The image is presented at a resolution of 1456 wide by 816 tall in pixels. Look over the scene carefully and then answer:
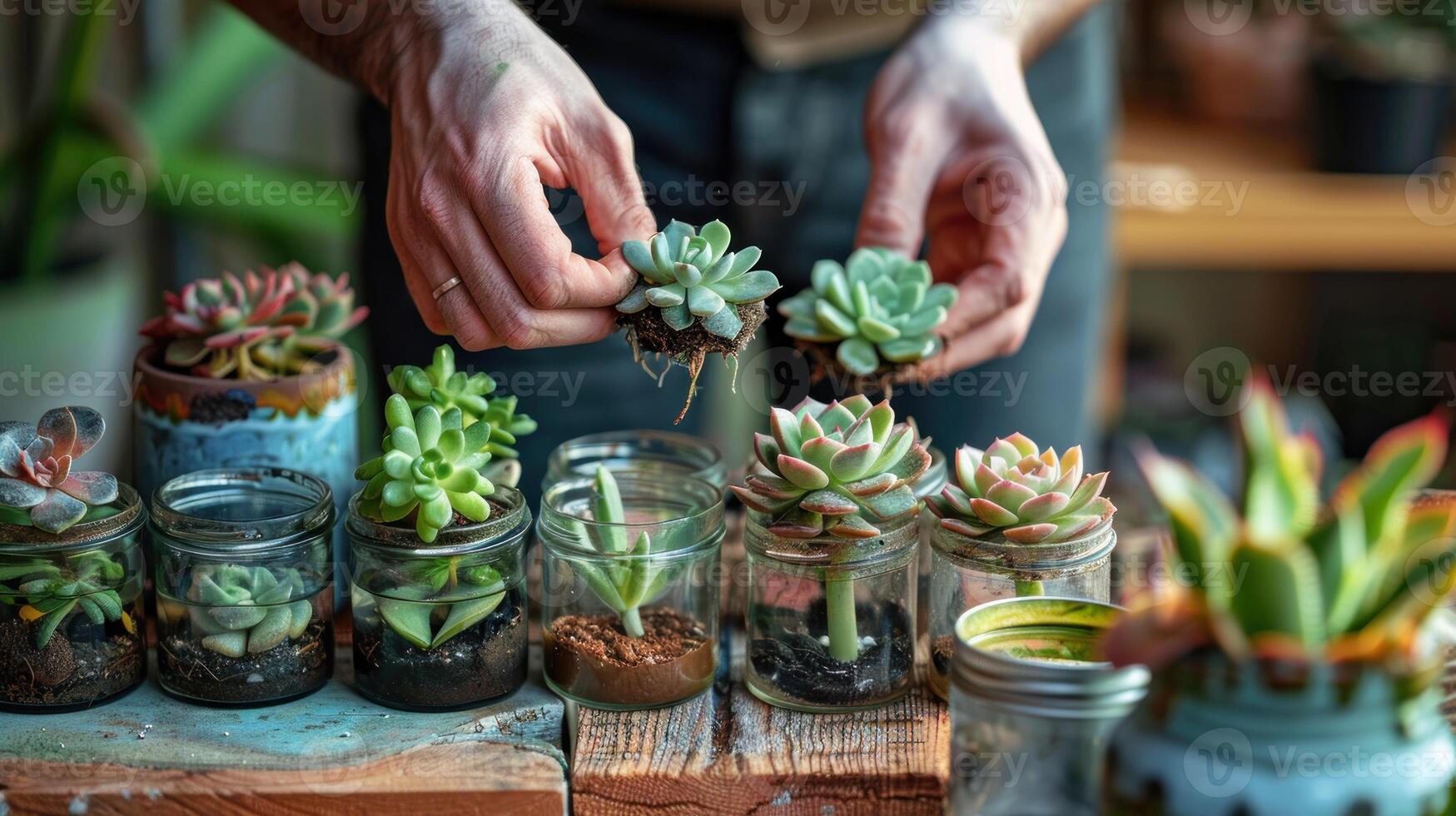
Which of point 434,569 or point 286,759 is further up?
point 434,569

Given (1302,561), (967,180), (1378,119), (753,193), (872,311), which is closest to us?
(1302,561)

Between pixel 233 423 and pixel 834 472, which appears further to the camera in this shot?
pixel 233 423

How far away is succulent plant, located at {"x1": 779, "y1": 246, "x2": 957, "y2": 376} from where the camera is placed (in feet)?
3.79

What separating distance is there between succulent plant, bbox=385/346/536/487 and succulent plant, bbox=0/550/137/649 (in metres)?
0.26

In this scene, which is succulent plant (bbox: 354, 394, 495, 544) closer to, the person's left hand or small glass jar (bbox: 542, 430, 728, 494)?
small glass jar (bbox: 542, 430, 728, 494)

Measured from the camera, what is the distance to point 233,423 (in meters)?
1.12

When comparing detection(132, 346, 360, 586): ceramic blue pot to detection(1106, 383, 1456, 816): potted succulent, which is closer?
detection(1106, 383, 1456, 816): potted succulent

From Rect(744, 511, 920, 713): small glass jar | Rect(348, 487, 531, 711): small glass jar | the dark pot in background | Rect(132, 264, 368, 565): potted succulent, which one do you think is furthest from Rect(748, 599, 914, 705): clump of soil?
the dark pot in background

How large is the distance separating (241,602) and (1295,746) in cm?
74

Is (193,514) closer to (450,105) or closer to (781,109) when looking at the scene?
(450,105)

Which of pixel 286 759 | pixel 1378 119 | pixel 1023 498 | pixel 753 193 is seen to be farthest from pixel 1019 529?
pixel 1378 119

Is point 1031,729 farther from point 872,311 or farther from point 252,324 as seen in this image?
point 252,324

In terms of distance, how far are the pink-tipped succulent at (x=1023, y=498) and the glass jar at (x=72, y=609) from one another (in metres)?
0.63

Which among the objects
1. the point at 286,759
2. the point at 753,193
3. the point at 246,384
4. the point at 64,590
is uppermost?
the point at 753,193
